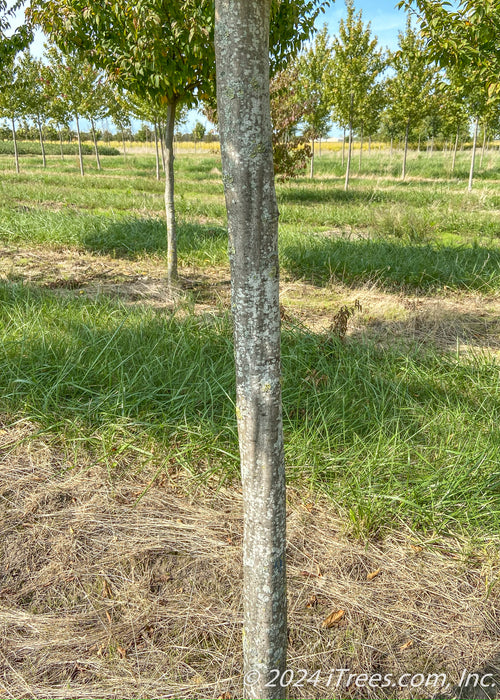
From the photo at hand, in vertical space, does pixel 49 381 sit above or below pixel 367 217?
below

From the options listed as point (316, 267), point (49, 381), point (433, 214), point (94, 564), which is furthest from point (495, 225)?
point (94, 564)

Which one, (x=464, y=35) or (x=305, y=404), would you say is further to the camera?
(x=464, y=35)

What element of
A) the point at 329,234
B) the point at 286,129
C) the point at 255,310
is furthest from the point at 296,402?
the point at 286,129

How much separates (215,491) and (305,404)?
0.85 m

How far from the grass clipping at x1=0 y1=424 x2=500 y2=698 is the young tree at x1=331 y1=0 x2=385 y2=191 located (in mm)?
14357

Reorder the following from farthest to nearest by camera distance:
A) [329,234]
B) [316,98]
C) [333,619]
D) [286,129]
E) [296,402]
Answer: [316,98]
[286,129]
[329,234]
[296,402]
[333,619]

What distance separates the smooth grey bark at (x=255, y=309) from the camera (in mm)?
1087

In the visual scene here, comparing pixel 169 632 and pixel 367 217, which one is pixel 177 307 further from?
pixel 367 217

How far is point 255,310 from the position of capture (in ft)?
4.01

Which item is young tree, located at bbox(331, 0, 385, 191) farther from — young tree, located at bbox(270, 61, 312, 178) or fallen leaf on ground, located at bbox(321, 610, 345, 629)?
fallen leaf on ground, located at bbox(321, 610, 345, 629)

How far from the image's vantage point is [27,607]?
2025mm

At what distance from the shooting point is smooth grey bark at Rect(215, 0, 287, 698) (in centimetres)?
109

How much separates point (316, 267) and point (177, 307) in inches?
95.5

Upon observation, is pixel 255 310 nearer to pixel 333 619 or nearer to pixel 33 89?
pixel 333 619
